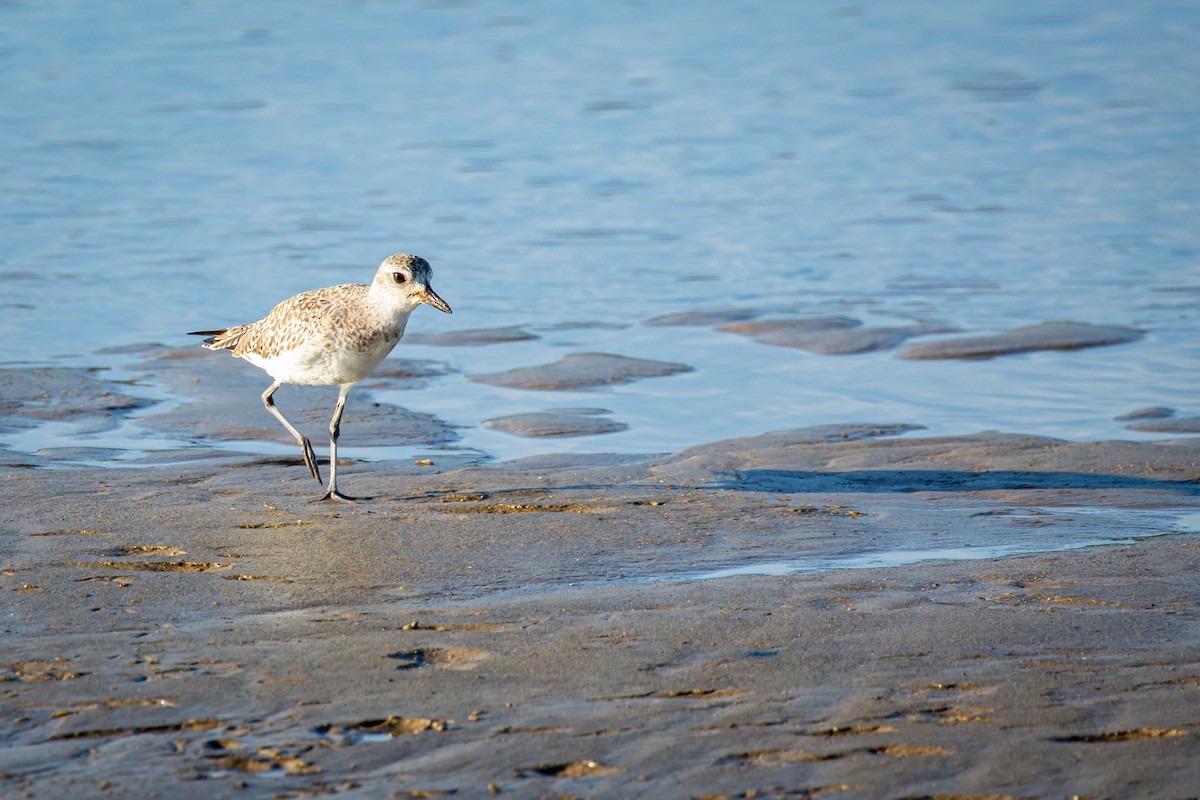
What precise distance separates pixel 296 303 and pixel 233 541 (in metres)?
2.00

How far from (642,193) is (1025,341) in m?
8.38

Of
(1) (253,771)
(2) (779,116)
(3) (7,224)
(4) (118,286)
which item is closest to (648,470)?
(1) (253,771)

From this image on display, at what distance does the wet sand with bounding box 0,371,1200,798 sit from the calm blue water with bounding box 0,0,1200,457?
7.14 feet

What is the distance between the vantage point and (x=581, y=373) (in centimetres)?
1215

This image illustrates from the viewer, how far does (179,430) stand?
10.3 metres

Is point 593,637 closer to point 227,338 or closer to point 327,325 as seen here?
point 327,325

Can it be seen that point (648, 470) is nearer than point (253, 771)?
No

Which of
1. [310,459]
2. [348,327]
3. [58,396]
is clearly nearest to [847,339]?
[348,327]

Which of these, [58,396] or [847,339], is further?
[847,339]

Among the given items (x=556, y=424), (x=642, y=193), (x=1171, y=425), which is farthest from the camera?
(x=642, y=193)

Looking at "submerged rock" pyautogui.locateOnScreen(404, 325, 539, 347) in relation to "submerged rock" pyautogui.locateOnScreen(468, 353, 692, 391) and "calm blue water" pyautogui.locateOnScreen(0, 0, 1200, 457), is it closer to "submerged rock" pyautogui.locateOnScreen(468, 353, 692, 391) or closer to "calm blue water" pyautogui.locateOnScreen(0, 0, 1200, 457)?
"calm blue water" pyautogui.locateOnScreen(0, 0, 1200, 457)

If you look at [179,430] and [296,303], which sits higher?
[296,303]

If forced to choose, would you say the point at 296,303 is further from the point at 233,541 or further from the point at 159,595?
the point at 159,595

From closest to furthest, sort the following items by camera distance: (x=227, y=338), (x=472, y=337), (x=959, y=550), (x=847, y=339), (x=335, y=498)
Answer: (x=959, y=550), (x=335, y=498), (x=227, y=338), (x=847, y=339), (x=472, y=337)
